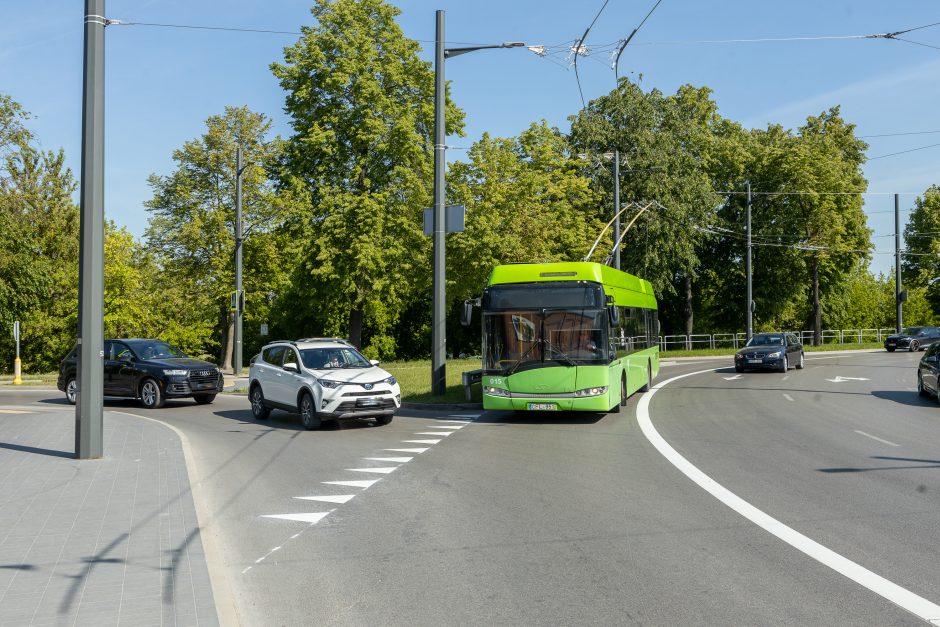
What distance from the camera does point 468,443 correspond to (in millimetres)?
13617

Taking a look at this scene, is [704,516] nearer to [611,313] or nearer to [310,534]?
[310,534]

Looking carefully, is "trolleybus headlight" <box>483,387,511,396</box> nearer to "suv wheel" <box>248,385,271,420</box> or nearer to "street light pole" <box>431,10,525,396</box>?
"street light pole" <box>431,10,525,396</box>

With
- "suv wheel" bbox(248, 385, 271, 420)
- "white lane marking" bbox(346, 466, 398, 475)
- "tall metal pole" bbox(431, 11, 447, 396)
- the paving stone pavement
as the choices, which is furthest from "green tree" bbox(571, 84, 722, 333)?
the paving stone pavement

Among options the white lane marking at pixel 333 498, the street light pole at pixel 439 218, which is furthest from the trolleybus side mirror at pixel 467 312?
the white lane marking at pixel 333 498

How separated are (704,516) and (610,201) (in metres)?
44.4

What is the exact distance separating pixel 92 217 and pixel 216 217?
3501 centimetres

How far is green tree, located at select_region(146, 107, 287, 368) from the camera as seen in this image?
147 ft

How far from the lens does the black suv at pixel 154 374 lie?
68.9 ft

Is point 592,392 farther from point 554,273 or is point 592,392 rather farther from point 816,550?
point 816,550

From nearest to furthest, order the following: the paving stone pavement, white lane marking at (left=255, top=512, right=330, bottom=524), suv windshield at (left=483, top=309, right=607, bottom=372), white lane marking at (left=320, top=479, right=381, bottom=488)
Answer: the paving stone pavement
white lane marking at (left=255, top=512, right=330, bottom=524)
white lane marking at (left=320, top=479, right=381, bottom=488)
suv windshield at (left=483, top=309, right=607, bottom=372)

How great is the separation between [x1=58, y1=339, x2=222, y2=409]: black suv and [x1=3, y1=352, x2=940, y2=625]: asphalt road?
5.71 m

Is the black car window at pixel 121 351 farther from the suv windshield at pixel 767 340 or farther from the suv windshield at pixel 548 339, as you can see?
the suv windshield at pixel 767 340

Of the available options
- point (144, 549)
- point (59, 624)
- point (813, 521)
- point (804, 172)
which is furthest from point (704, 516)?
point (804, 172)

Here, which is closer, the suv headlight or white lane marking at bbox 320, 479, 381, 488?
white lane marking at bbox 320, 479, 381, 488
